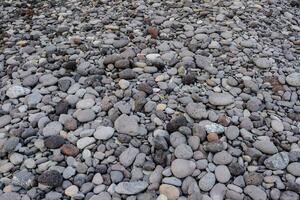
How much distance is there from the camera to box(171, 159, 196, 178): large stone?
3029 millimetres

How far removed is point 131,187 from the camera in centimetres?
297

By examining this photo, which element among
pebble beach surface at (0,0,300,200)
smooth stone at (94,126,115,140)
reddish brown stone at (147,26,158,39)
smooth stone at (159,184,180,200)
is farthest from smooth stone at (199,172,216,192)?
reddish brown stone at (147,26,158,39)

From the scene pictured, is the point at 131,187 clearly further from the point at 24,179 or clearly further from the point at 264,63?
the point at 264,63

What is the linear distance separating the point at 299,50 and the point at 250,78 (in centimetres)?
101

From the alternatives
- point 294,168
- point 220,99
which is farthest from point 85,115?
point 294,168

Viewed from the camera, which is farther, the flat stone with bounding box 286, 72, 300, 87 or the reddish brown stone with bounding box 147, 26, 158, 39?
the reddish brown stone with bounding box 147, 26, 158, 39

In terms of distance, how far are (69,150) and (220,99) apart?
1384 mm

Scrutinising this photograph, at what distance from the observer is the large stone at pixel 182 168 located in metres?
3.03

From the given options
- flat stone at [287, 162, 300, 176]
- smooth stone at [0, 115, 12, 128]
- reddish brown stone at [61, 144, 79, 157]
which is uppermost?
flat stone at [287, 162, 300, 176]

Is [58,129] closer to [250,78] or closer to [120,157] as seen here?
[120,157]

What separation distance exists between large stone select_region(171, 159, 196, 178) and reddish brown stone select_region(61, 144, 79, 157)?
0.78 meters

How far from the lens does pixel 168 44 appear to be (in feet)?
14.6

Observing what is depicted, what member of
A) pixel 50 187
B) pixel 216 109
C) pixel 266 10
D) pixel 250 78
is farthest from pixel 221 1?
pixel 50 187

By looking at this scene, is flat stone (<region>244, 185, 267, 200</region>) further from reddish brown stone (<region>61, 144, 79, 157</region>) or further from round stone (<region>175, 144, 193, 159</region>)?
reddish brown stone (<region>61, 144, 79, 157</region>)
